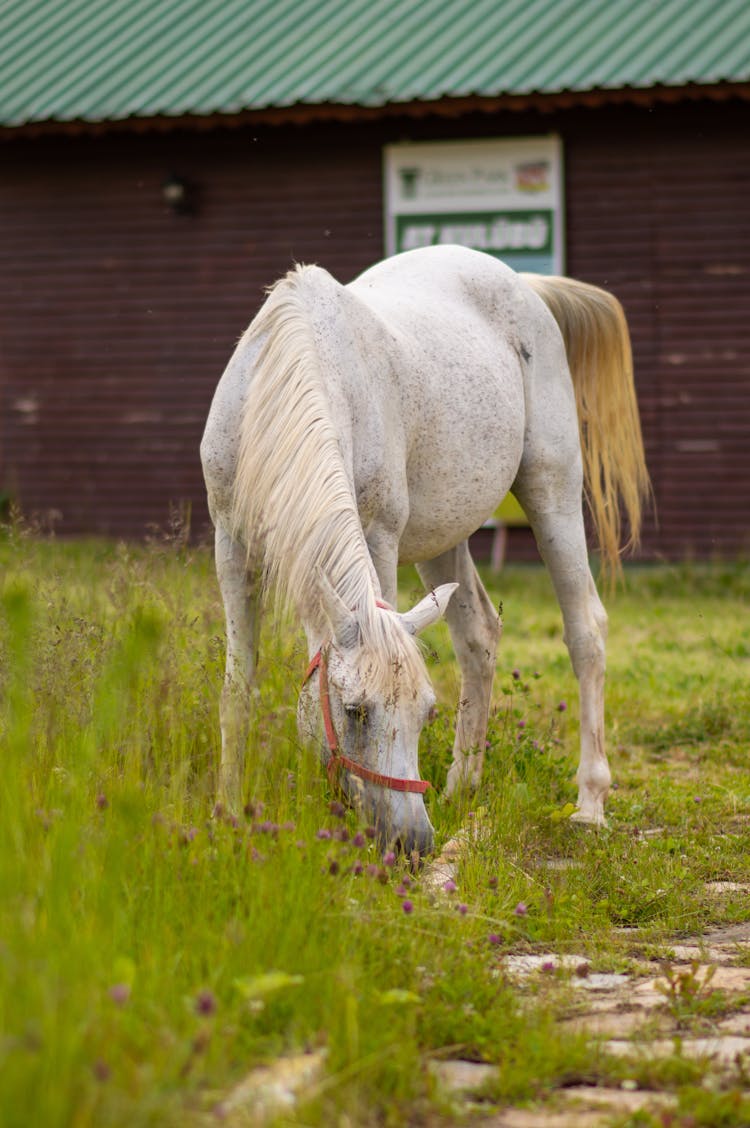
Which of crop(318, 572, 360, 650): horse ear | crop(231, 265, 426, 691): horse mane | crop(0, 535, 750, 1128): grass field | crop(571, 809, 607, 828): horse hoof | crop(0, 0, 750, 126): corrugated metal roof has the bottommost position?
crop(571, 809, 607, 828): horse hoof

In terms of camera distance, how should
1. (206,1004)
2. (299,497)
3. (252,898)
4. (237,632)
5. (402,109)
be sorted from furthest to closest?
1. (402,109)
2. (237,632)
3. (299,497)
4. (252,898)
5. (206,1004)

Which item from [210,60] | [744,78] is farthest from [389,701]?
[210,60]

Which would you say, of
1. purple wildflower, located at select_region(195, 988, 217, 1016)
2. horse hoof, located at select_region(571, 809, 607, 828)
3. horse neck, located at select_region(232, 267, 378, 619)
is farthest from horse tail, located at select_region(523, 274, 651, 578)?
purple wildflower, located at select_region(195, 988, 217, 1016)

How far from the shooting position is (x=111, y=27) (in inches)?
532

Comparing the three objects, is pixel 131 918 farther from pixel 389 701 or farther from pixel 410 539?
pixel 410 539

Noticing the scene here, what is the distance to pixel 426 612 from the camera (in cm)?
356

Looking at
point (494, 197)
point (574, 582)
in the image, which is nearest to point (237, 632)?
point (574, 582)

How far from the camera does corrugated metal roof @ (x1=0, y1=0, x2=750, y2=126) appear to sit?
1119 cm

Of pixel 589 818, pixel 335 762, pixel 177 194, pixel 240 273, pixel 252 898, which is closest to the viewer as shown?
pixel 252 898

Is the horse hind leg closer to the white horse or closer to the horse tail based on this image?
the white horse

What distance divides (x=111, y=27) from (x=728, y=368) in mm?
6587

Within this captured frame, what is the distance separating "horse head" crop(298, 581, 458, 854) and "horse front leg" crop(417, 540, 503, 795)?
5.74ft

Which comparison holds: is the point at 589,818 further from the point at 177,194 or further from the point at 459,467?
the point at 177,194

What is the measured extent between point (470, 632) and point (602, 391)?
1.25m
